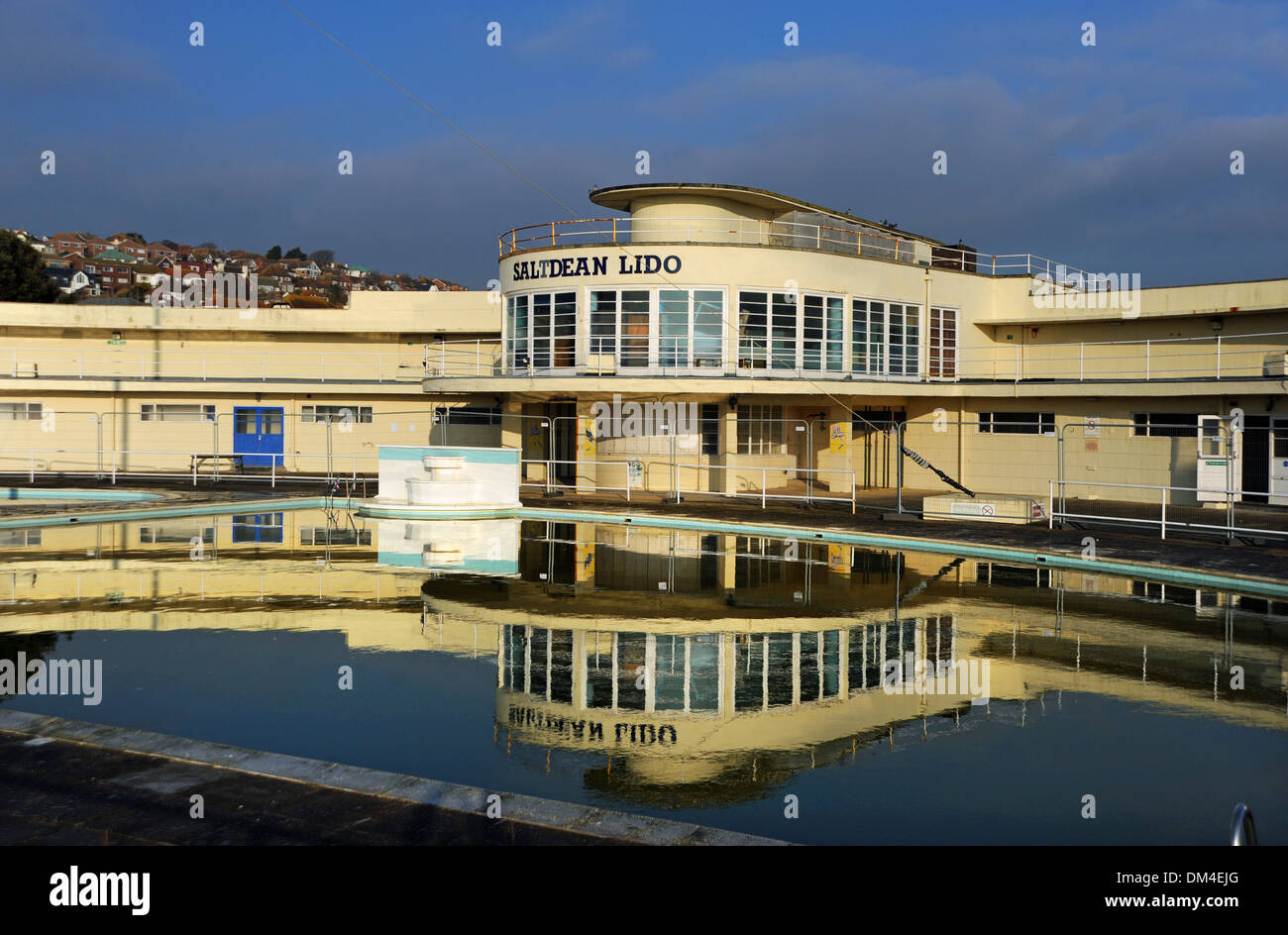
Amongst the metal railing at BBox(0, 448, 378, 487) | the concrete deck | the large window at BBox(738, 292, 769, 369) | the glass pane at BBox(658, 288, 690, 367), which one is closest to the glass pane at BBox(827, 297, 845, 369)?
the large window at BBox(738, 292, 769, 369)

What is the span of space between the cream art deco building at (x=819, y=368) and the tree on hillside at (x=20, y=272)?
3591 cm

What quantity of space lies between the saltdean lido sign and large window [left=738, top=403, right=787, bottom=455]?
470 cm

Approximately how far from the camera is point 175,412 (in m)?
38.5

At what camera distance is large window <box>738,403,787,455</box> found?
2970 cm

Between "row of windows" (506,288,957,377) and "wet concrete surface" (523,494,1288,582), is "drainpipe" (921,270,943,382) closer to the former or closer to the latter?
"row of windows" (506,288,957,377)

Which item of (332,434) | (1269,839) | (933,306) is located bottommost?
(1269,839)

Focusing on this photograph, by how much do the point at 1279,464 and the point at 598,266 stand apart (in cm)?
1763

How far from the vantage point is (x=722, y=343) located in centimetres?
2777

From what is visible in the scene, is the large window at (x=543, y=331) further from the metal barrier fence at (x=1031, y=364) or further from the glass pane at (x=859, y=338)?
the glass pane at (x=859, y=338)
